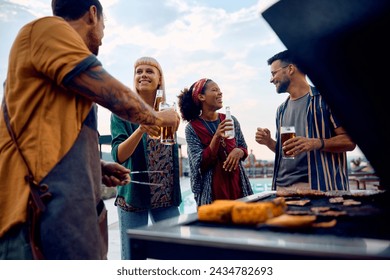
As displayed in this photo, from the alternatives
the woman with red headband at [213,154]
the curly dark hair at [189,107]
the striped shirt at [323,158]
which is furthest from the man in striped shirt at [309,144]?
the curly dark hair at [189,107]

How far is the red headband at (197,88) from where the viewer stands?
2.85 m

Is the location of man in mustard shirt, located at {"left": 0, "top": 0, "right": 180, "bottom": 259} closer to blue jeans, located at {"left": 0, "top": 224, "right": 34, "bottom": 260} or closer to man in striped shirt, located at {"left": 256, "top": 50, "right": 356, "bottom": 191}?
blue jeans, located at {"left": 0, "top": 224, "right": 34, "bottom": 260}

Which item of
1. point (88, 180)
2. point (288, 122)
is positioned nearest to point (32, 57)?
point (88, 180)

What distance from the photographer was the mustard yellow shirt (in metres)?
1.12

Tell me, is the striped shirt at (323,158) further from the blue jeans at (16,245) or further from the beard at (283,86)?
the blue jeans at (16,245)

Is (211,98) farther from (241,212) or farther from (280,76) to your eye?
(241,212)

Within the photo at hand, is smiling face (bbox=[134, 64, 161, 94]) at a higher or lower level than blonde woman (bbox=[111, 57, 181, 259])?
higher

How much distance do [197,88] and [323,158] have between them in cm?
128

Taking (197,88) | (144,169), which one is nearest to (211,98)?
(197,88)

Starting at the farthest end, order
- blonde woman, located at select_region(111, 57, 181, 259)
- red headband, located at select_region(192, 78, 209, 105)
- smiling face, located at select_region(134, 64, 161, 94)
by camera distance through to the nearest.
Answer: red headband, located at select_region(192, 78, 209, 105), smiling face, located at select_region(134, 64, 161, 94), blonde woman, located at select_region(111, 57, 181, 259)

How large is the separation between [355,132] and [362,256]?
0.79m

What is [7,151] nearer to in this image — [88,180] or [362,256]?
[88,180]

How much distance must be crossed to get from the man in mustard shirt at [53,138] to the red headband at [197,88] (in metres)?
1.63

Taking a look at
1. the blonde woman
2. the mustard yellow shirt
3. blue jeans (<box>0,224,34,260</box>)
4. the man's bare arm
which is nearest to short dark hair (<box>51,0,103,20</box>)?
the mustard yellow shirt
